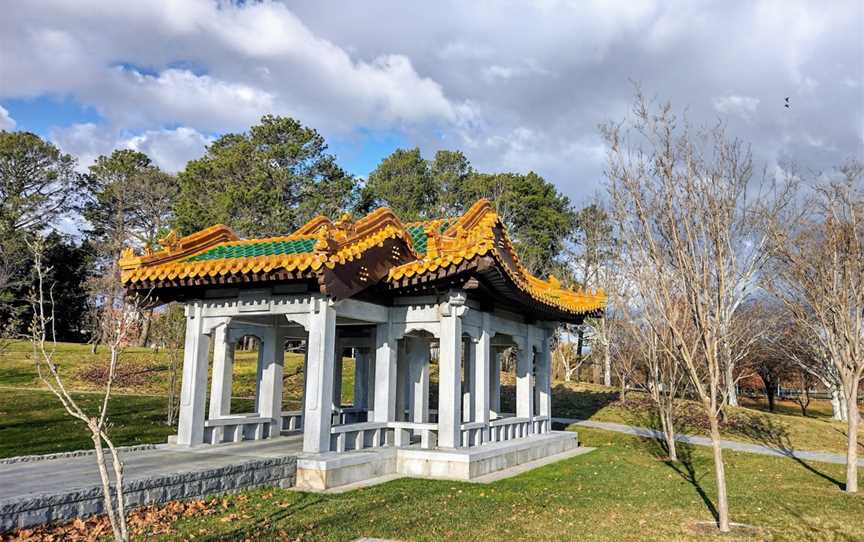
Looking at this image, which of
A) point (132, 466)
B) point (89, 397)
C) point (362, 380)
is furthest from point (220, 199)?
point (132, 466)

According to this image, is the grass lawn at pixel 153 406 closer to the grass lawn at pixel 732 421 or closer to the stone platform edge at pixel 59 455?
the grass lawn at pixel 732 421

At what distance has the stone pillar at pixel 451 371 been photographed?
11.7 m

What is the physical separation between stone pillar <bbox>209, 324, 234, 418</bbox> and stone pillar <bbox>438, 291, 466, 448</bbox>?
170 inches

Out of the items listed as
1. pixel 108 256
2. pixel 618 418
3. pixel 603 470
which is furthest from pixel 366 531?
pixel 108 256

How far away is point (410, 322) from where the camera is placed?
40.1 ft

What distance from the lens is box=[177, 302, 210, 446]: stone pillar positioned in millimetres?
11438

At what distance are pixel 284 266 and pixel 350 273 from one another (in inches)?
46.4

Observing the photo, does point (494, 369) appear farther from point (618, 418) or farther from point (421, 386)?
point (618, 418)

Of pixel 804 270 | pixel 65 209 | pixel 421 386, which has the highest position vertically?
pixel 65 209

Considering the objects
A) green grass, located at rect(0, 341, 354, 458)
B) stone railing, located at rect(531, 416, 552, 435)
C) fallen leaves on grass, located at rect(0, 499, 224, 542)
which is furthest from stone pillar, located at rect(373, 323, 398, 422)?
green grass, located at rect(0, 341, 354, 458)

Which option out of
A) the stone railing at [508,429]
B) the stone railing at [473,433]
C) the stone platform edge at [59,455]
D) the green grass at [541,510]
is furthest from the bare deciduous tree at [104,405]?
the stone railing at [508,429]

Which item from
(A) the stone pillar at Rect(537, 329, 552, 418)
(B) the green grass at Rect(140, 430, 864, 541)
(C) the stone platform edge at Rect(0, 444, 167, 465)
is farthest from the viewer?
(A) the stone pillar at Rect(537, 329, 552, 418)

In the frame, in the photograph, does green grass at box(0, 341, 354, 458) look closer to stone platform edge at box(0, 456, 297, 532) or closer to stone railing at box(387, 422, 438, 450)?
stone platform edge at box(0, 456, 297, 532)

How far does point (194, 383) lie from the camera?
11.5 metres
